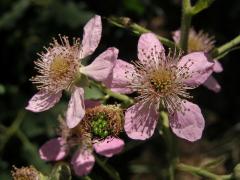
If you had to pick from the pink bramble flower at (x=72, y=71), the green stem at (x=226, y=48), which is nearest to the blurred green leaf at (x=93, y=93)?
the pink bramble flower at (x=72, y=71)

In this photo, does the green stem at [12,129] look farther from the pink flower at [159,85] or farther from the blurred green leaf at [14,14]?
the pink flower at [159,85]

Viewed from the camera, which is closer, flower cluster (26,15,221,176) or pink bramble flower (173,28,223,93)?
flower cluster (26,15,221,176)

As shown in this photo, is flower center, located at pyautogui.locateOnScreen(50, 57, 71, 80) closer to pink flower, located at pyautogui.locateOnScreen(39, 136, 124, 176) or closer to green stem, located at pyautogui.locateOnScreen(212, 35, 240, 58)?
pink flower, located at pyautogui.locateOnScreen(39, 136, 124, 176)

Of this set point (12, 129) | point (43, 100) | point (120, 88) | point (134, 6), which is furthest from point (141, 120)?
point (134, 6)

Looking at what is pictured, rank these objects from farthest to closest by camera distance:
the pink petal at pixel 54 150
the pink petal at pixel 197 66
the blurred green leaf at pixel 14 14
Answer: the blurred green leaf at pixel 14 14
the pink petal at pixel 54 150
the pink petal at pixel 197 66

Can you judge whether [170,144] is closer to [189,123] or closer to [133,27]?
[189,123]

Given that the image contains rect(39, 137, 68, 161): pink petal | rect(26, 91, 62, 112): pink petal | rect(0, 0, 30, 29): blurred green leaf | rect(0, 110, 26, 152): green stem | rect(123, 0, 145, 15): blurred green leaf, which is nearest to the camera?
rect(26, 91, 62, 112): pink petal

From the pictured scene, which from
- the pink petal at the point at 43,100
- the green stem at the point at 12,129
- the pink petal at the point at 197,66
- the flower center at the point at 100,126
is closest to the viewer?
the flower center at the point at 100,126

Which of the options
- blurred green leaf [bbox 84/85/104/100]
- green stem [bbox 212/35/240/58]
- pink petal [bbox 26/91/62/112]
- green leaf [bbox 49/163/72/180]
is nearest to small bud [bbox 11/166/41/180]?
green leaf [bbox 49/163/72/180]
